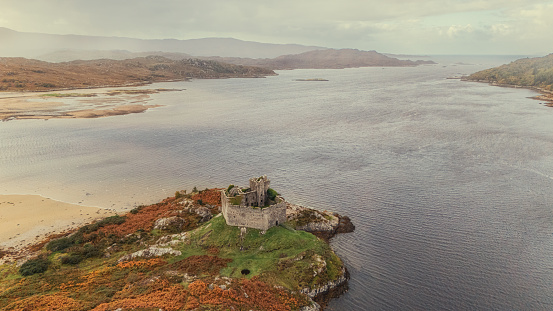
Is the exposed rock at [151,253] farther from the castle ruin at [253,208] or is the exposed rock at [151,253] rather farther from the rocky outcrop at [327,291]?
the rocky outcrop at [327,291]

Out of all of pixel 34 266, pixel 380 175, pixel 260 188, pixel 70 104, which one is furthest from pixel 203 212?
pixel 70 104

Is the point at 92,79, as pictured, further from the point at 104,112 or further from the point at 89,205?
the point at 89,205

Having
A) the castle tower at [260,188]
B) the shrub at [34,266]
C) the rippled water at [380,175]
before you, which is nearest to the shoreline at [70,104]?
the rippled water at [380,175]

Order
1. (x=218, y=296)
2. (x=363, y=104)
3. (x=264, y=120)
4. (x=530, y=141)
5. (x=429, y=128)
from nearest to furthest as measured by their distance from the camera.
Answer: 1. (x=218, y=296)
2. (x=530, y=141)
3. (x=429, y=128)
4. (x=264, y=120)
5. (x=363, y=104)

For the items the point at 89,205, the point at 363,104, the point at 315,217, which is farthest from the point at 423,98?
the point at 89,205

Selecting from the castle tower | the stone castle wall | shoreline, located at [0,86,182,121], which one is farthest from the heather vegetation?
shoreline, located at [0,86,182,121]

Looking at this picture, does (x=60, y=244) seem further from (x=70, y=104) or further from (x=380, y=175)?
(x=70, y=104)

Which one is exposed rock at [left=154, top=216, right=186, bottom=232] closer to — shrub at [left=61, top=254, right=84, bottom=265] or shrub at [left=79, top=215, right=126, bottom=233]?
shrub at [left=79, top=215, right=126, bottom=233]

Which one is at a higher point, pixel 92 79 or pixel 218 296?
pixel 92 79
